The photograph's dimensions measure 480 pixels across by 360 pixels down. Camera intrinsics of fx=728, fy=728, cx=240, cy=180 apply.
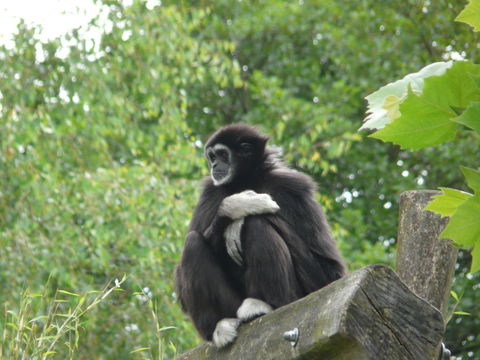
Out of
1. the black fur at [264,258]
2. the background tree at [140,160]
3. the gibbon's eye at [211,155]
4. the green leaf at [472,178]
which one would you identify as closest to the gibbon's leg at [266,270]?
the black fur at [264,258]

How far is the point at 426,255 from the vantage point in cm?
356

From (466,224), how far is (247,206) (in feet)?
9.61

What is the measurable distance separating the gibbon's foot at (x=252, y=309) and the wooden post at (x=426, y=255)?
773 mm

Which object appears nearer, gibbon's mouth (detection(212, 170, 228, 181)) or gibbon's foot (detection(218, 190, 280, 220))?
gibbon's foot (detection(218, 190, 280, 220))

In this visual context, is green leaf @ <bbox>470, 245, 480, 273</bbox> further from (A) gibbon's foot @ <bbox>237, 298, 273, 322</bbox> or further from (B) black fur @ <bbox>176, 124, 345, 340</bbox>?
(B) black fur @ <bbox>176, 124, 345, 340</bbox>

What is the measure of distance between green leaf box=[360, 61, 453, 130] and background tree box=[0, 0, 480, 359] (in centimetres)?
474

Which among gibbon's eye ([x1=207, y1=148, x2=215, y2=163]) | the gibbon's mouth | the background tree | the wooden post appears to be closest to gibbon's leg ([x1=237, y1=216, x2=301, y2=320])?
the wooden post

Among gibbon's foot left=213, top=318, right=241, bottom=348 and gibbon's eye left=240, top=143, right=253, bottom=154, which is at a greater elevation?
gibbon's foot left=213, top=318, right=241, bottom=348

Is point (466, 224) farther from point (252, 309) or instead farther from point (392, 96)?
point (252, 309)

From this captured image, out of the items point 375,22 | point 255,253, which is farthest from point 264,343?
point 375,22

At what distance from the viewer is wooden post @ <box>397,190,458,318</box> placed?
3.55 meters

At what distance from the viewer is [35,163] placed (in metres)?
9.07

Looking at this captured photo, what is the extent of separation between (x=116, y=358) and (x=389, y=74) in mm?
8054

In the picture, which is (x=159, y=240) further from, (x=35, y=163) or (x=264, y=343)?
(x=264, y=343)
